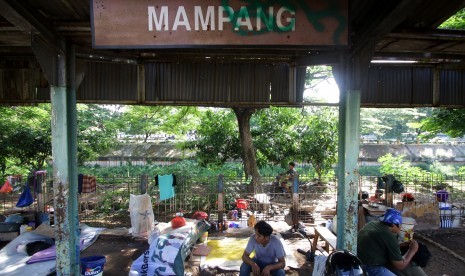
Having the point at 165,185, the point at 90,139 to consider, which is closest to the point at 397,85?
the point at 165,185

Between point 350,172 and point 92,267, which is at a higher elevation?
point 350,172

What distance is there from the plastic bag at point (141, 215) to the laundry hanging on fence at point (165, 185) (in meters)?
0.67

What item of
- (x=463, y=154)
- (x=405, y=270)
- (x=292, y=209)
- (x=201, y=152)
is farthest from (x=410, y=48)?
(x=463, y=154)

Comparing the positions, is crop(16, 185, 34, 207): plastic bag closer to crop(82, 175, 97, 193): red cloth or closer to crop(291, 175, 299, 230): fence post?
crop(82, 175, 97, 193): red cloth

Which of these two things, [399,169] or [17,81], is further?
[399,169]

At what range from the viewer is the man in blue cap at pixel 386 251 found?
427 cm

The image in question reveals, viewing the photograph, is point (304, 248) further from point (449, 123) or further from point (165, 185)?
point (449, 123)

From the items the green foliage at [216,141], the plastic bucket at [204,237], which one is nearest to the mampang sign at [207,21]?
the plastic bucket at [204,237]

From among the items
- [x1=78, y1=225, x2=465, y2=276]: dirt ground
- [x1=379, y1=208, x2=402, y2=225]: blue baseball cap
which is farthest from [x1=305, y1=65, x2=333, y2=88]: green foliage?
[x1=379, y1=208, x2=402, y2=225]: blue baseball cap

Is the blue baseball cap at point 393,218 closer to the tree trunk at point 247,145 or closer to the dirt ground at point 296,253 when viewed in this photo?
the dirt ground at point 296,253

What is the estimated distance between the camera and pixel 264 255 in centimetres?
494

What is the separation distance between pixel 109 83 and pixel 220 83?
2.70m

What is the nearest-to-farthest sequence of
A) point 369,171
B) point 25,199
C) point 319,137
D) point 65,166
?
1. point 65,166
2. point 25,199
3. point 319,137
4. point 369,171

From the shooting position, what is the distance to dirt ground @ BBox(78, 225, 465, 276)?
21.5ft
